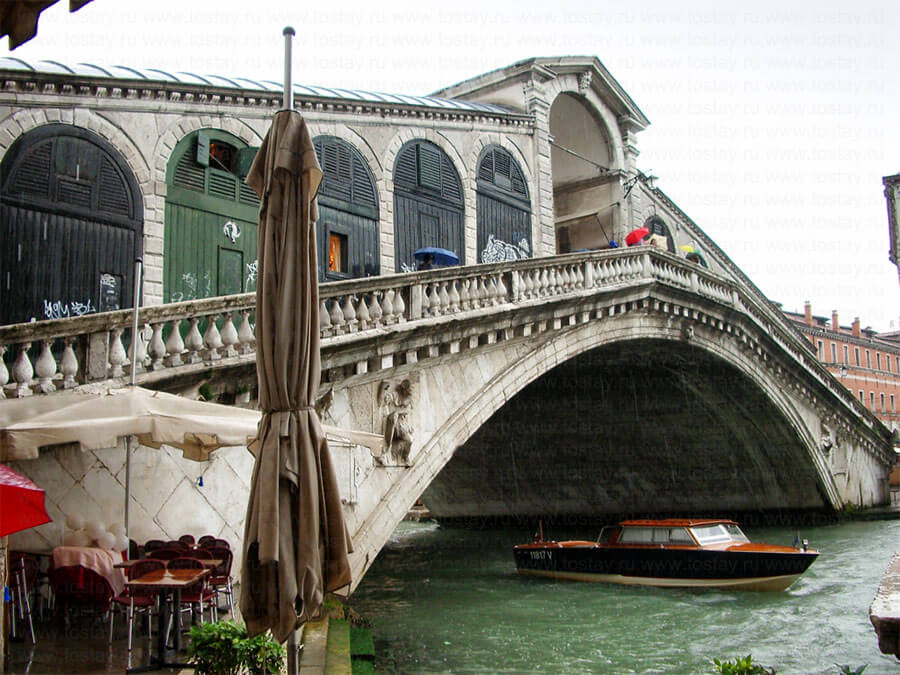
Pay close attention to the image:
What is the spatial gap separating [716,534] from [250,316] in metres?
9.86

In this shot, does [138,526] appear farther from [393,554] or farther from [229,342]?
[393,554]

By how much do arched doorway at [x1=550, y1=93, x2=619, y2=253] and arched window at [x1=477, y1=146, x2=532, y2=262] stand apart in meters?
4.81

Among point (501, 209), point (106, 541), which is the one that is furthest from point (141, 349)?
point (501, 209)

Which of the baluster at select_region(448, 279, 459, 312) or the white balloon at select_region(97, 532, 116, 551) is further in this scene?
the baluster at select_region(448, 279, 459, 312)

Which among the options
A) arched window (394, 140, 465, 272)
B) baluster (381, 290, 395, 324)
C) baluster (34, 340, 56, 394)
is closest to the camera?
baluster (34, 340, 56, 394)

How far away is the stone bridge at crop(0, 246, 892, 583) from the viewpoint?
28.3ft

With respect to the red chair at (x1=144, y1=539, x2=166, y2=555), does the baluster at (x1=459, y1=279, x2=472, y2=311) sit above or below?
above

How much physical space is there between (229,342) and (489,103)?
11.0m

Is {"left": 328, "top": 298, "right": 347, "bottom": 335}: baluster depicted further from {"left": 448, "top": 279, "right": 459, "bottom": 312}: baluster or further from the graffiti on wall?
the graffiti on wall

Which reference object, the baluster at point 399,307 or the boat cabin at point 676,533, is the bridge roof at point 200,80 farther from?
the boat cabin at point 676,533

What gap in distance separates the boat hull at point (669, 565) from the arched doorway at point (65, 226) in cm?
945

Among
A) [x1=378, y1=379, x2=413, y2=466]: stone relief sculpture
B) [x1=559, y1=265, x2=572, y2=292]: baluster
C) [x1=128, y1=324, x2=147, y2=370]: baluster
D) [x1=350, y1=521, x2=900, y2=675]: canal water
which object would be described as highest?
[x1=559, y1=265, x2=572, y2=292]: baluster

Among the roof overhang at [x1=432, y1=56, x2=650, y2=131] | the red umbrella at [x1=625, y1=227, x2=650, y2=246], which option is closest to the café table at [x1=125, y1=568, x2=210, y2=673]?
the roof overhang at [x1=432, y1=56, x2=650, y2=131]

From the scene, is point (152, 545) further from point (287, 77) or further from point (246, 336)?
point (287, 77)
